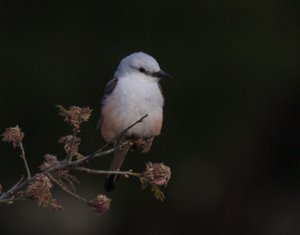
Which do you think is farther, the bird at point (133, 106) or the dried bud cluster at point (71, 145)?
the bird at point (133, 106)

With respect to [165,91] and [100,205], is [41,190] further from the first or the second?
[165,91]

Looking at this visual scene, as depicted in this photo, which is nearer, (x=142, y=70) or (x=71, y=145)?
(x=71, y=145)

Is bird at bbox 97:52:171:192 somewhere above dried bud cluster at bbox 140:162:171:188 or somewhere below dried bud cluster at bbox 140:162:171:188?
below

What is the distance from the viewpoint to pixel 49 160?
3.82 meters

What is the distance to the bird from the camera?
5.08 metres

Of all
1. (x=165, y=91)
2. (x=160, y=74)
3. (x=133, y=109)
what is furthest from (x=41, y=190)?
(x=165, y=91)

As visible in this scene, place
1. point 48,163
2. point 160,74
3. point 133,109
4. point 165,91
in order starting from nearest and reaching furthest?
point 48,163, point 133,109, point 160,74, point 165,91

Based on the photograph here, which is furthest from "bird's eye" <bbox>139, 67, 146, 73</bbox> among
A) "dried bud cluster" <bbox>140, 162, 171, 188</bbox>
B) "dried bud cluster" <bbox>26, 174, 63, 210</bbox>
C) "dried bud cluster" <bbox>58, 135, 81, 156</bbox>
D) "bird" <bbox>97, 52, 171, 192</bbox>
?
"dried bud cluster" <bbox>26, 174, 63, 210</bbox>

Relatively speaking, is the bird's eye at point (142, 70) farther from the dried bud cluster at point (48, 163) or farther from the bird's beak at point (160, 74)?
the dried bud cluster at point (48, 163)

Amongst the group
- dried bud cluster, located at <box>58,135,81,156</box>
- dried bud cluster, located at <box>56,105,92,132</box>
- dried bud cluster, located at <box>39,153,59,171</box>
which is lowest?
dried bud cluster, located at <box>39,153,59,171</box>

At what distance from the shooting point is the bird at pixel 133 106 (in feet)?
16.7

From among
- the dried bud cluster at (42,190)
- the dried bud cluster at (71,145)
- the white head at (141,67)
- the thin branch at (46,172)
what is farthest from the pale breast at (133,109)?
the dried bud cluster at (42,190)

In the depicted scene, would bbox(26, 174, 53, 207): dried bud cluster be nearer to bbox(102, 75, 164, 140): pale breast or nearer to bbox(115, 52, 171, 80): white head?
bbox(102, 75, 164, 140): pale breast

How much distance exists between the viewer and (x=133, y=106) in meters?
5.11
